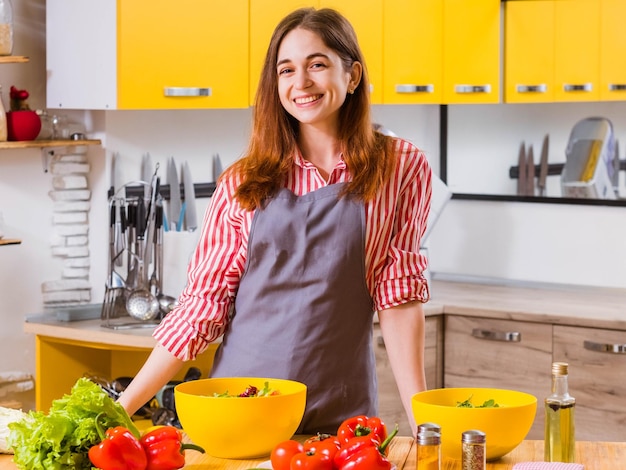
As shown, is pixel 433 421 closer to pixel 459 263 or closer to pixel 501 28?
pixel 501 28

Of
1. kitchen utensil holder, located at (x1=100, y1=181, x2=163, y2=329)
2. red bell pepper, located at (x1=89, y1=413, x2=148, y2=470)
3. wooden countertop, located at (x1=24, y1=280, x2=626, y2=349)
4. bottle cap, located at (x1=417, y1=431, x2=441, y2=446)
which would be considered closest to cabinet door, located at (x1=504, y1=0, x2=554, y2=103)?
wooden countertop, located at (x1=24, y1=280, x2=626, y2=349)

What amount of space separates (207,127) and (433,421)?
231 cm

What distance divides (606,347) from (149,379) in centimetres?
191

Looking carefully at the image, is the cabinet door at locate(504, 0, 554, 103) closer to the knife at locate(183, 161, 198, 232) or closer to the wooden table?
the knife at locate(183, 161, 198, 232)

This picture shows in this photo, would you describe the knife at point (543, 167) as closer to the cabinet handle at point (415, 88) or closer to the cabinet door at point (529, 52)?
the cabinet door at point (529, 52)

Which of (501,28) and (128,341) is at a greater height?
(501,28)

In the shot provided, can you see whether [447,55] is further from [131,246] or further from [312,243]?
[312,243]

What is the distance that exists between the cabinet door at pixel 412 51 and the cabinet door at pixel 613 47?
1.85 ft

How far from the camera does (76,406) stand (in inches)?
68.9

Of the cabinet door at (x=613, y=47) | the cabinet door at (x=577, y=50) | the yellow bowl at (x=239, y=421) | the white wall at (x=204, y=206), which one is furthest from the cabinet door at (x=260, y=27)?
the yellow bowl at (x=239, y=421)

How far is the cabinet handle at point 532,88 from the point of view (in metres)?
3.99

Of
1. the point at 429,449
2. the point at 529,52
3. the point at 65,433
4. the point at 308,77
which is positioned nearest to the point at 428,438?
the point at 429,449

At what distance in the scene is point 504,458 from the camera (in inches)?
75.0

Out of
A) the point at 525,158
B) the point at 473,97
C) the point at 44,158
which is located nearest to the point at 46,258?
the point at 44,158
